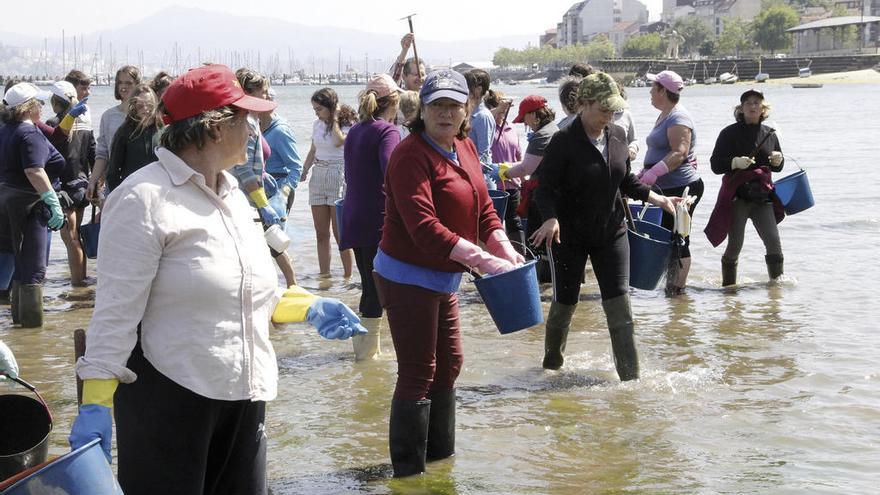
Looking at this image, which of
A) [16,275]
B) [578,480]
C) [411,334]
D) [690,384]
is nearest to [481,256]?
[411,334]

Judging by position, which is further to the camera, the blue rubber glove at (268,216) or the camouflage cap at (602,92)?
the blue rubber glove at (268,216)

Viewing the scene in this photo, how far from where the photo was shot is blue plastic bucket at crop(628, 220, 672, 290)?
7.32m

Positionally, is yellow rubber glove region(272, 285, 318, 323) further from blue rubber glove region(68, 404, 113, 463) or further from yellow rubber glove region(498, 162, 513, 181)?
yellow rubber glove region(498, 162, 513, 181)

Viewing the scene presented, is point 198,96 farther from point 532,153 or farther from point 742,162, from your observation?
point 742,162

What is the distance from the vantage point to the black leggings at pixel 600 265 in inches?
256

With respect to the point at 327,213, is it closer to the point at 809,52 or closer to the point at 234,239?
the point at 234,239

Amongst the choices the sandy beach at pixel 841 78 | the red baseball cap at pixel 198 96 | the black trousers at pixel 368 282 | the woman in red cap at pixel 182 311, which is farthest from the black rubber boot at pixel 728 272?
the sandy beach at pixel 841 78

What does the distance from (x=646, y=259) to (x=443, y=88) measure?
2991 millimetres

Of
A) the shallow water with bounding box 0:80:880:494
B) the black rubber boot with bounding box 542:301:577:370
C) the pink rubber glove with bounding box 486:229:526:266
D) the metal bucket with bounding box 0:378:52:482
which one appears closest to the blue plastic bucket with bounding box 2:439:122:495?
the metal bucket with bounding box 0:378:52:482

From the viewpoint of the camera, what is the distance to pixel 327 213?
10.8 metres

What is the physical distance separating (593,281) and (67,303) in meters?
4.90

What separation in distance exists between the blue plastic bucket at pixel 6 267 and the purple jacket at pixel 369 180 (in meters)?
3.53

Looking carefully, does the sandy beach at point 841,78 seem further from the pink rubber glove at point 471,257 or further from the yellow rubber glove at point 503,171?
the pink rubber glove at point 471,257

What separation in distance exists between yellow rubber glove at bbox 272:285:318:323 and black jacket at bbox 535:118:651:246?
3.01m
